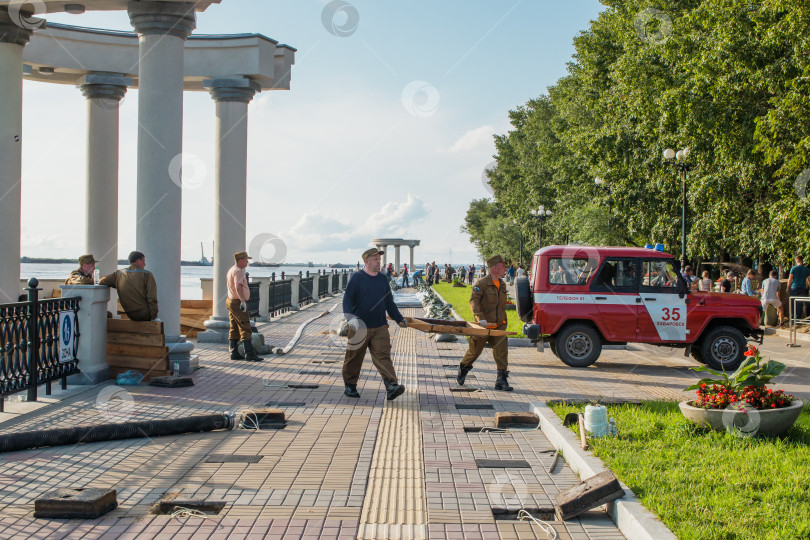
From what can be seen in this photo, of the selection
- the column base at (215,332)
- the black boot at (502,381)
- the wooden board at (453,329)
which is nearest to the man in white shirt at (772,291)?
the black boot at (502,381)

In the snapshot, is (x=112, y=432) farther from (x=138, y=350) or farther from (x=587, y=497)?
(x=587, y=497)

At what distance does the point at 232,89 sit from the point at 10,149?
5893mm

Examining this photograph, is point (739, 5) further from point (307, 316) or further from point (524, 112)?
point (524, 112)

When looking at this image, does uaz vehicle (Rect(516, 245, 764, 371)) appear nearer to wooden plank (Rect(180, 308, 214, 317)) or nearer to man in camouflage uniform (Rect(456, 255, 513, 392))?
man in camouflage uniform (Rect(456, 255, 513, 392))

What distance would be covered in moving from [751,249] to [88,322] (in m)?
23.7

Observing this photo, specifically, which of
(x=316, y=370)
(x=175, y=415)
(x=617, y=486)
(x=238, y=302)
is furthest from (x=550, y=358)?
(x=617, y=486)

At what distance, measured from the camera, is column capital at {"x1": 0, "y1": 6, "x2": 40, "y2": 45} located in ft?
39.0

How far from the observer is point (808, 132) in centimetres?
1970

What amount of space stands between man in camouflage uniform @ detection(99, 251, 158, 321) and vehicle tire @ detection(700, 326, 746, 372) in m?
9.67

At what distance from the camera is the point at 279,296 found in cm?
2581

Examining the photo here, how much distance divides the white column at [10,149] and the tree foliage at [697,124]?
58.4 feet

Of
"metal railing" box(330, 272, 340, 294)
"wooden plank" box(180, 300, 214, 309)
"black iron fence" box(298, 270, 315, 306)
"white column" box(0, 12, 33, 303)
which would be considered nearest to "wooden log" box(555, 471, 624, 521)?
"white column" box(0, 12, 33, 303)

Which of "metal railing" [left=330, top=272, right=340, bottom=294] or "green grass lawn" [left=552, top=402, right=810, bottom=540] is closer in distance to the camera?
"green grass lawn" [left=552, top=402, right=810, bottom=540]

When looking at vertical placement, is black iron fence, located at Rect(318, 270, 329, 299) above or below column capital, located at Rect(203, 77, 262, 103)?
below
